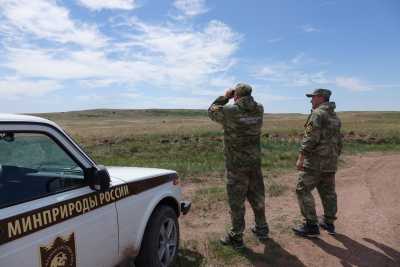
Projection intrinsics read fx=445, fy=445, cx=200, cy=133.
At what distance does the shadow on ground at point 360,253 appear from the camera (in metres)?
5.41

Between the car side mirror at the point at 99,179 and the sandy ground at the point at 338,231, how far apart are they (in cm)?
240

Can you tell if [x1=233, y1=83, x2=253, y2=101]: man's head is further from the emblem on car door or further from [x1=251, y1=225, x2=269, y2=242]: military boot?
the emblem on car door

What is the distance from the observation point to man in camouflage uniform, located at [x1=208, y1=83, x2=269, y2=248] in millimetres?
5602

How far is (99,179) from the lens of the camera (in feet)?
11.4

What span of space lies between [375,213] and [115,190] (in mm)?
5341

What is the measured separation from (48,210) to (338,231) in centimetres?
479

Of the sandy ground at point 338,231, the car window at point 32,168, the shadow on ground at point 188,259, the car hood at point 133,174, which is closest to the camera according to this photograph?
the car window at point 32,168

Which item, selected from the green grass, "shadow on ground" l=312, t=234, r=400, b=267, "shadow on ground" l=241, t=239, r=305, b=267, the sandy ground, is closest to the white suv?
"shadow on ground" l=241, t=239, r=305, b=267

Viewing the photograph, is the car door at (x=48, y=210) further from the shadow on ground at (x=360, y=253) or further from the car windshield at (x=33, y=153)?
the shadow on ground at (x=360, y=253)

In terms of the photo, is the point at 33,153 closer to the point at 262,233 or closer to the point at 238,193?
the point at 238,193

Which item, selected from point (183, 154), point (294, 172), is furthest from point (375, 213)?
point (183, 154)

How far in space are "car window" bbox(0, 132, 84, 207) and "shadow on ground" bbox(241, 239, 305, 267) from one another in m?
2.68

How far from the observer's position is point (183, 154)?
17.9 meters

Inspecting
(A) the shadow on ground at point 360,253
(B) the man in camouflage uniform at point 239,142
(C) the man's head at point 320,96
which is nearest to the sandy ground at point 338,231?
A: (A) the shadow on ground at point 360,253
